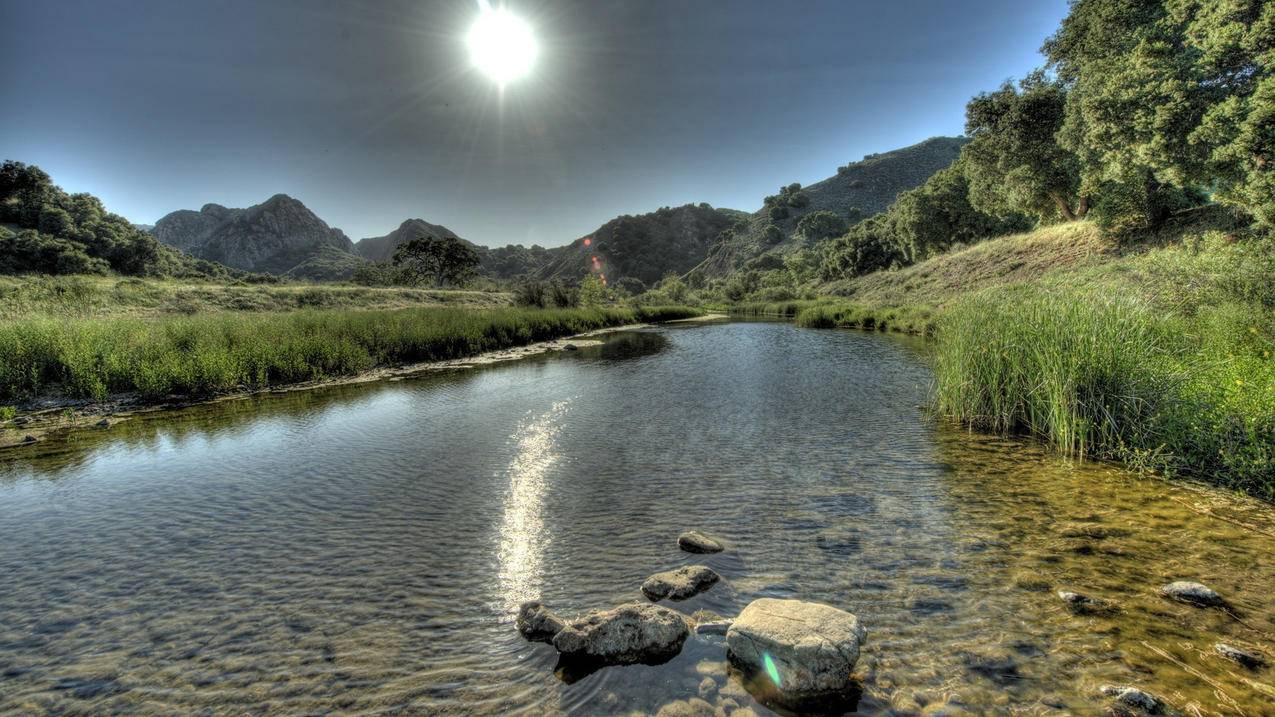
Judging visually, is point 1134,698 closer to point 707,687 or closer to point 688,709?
point 707,687

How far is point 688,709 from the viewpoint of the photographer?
4.03m

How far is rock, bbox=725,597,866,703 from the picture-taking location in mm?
4059

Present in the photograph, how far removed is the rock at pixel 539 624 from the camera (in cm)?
504

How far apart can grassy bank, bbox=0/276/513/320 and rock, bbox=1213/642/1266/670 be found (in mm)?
37379

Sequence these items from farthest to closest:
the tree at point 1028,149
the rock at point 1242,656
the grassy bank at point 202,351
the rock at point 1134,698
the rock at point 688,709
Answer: the tree at point 1028,149 < the grassy bank at point 202,351 < the rock at point 1242,656 < the rock at point 688,709 < the rock at point 1134,698

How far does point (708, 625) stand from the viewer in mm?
5023

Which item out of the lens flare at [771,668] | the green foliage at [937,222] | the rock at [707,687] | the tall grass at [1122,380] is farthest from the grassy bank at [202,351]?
the green foliage at [937,222]

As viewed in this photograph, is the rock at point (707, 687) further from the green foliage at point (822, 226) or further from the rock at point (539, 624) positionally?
the green foliage at point (822, 226)

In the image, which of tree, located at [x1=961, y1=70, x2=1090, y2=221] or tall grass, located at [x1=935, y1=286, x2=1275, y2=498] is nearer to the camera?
tall grass, located at [x1=935, y1=286, x2=1275, y2=498]

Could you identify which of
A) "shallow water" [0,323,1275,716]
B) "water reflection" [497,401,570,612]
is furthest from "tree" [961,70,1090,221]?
"water reflection" [497,401,570,612]

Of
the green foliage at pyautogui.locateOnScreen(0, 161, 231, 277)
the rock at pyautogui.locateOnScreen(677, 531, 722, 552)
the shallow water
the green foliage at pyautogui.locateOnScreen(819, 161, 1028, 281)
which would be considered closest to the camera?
the shallow water

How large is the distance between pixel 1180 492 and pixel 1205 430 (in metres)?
1.38

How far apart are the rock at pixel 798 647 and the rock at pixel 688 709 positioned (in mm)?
547

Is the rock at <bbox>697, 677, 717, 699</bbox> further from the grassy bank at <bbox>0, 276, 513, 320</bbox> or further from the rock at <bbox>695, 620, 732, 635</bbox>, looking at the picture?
the grassy bank at <bbox>0, 276, 513, 320</bbox>
